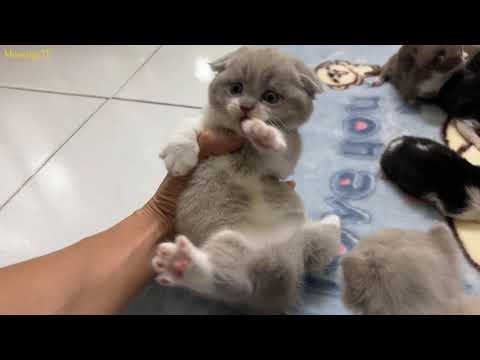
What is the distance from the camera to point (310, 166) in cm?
153

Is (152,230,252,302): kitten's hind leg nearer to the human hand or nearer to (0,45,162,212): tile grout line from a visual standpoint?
the human hand

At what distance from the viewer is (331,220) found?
4.02 ft

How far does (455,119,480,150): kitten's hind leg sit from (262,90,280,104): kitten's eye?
3.03ft

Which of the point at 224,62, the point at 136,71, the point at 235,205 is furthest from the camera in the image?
Answer: the point at 136,71

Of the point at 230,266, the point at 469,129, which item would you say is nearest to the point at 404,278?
the point at 230,266

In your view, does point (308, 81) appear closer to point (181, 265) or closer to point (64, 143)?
point (181, 265)

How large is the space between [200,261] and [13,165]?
1.29m

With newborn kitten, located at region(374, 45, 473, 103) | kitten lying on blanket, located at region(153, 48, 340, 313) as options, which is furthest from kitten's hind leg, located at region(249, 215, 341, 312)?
newborn kitten, located at region(374, 45, 473, 103)

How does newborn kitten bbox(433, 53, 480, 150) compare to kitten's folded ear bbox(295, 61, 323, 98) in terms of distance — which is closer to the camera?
kitten's folded ear bbox(295, 61, 323, 98)

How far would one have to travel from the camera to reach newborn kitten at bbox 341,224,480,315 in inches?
32.0

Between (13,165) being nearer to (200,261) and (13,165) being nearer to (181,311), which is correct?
(181,311)

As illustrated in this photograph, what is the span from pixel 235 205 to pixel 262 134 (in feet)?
0.72

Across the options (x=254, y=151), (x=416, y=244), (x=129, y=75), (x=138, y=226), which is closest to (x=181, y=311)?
(x=138, y=226)

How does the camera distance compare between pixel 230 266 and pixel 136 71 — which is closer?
pixel 230 266
